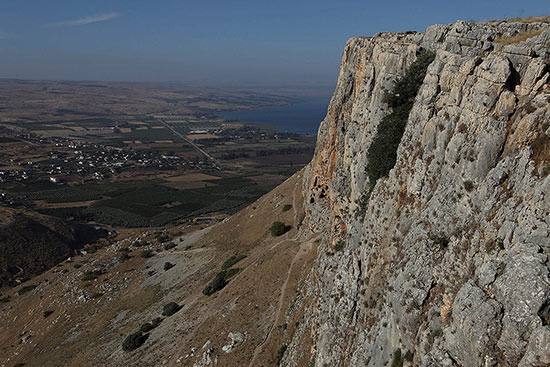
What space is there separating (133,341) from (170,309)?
20.3ft

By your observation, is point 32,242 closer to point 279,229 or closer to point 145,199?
point 145,199

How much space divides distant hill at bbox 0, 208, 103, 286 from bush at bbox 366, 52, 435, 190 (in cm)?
8283

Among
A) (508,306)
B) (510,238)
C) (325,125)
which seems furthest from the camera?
(325,125)

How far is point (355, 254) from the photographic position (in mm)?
25547

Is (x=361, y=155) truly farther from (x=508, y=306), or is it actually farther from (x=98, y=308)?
(x=98, y=308)

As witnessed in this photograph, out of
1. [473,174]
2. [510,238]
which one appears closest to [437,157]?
[473,174]

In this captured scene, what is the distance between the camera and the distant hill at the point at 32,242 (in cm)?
8025

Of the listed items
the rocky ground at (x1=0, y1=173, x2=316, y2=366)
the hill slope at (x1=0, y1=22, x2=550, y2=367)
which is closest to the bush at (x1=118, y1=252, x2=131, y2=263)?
the rocky ground at (x1=0, y1=173, x2=316, y2=366)

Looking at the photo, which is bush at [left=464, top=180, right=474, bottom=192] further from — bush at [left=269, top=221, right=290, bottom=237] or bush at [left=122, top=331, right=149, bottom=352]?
bush at [left=122, top=331, right=149, bottom=352]

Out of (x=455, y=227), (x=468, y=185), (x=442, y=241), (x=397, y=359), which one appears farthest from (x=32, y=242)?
(x=468, y=185)

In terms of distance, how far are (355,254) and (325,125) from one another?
98.3ft

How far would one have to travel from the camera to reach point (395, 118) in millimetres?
26281

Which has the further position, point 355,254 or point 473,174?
point 355,254

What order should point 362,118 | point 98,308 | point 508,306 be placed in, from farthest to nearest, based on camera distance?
point 98,308
point 362,118
point 508,306
